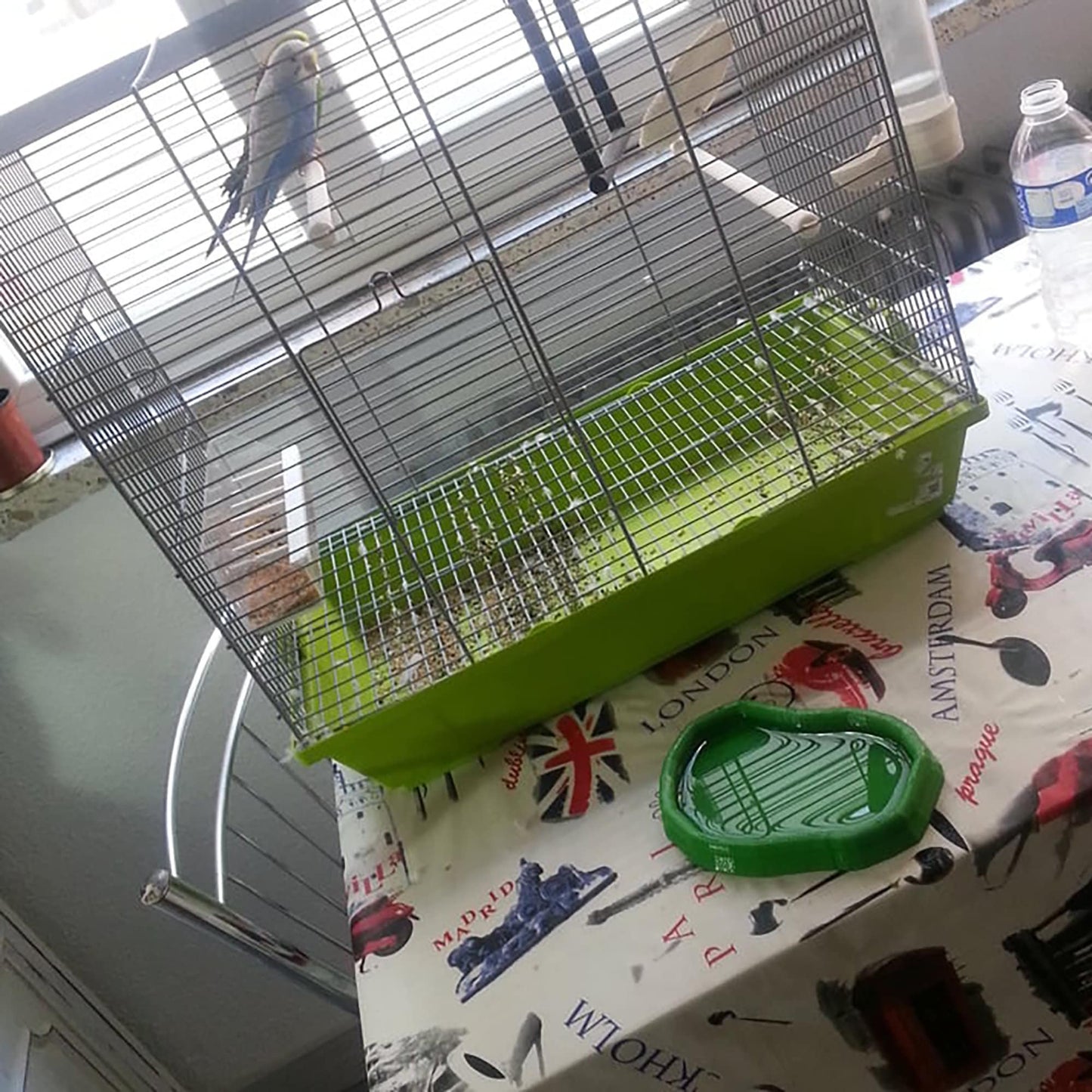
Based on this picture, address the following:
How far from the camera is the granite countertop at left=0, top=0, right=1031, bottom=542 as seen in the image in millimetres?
1131

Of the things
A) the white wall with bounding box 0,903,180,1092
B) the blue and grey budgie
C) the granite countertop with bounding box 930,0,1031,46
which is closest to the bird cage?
the blue and grey budgie

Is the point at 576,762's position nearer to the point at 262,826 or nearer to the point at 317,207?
the point at 317,207

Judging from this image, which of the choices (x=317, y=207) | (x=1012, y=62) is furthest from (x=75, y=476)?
(x=1012, y=62)

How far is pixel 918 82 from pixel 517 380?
45 centimetres

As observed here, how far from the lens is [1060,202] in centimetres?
88

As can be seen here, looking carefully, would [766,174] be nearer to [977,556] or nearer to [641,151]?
[641,151]

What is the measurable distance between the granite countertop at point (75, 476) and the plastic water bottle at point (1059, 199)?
212mm

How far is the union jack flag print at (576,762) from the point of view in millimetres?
715

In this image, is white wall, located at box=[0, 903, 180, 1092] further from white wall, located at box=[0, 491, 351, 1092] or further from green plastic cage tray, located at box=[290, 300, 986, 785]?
green plastic cage tray, located at box=[290, 300, 986, 785]

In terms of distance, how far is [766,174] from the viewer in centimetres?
90

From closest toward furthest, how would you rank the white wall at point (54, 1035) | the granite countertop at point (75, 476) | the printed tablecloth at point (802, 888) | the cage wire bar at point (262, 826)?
the printed tablecloth at point (802, 888) < the white wall at point (54, 1035) < the granite countertop at point (75, 476) < the cage wire bar at point (262, 826)

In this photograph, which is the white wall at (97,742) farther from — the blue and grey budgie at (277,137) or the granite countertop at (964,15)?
the granite countertop at (964,15)

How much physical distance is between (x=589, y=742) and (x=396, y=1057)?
230mm

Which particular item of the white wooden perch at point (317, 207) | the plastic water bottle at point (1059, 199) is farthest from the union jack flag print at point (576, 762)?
the plastic water bottle at point (1059, 199)
